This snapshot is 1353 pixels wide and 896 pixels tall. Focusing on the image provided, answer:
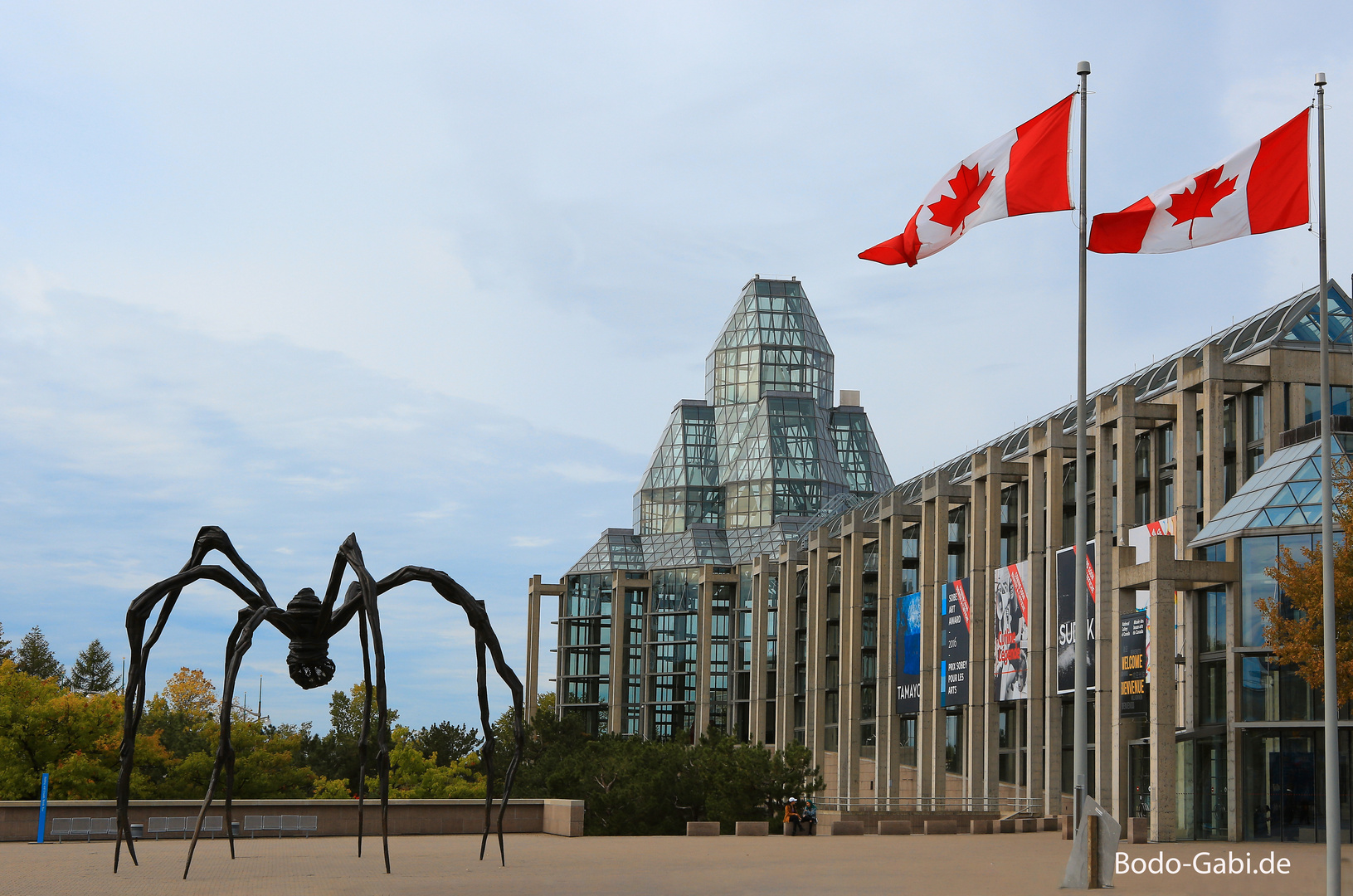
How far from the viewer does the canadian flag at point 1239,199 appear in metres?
18.6

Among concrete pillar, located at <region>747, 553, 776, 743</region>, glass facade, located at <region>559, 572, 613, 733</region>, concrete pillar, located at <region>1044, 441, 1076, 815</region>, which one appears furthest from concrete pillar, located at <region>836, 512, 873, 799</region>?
glass facade, located at <region>559, 572, 613, 733</region>

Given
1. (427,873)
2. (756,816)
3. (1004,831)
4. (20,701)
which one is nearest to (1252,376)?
(1004,831)

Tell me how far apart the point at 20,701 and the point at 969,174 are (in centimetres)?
3433

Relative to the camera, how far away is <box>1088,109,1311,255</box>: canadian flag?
61.0ft

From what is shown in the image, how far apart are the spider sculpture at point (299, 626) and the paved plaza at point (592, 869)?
9.68 ft

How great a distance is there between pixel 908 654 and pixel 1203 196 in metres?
42.7

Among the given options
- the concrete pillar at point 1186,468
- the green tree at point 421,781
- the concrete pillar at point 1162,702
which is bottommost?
the green tree at point 421,781

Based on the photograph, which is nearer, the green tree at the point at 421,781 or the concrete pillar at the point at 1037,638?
the concrete pillar at the point at 1037,638

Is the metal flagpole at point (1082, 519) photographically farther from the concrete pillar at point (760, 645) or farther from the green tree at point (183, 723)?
the concrete pillar at point (760, 645)

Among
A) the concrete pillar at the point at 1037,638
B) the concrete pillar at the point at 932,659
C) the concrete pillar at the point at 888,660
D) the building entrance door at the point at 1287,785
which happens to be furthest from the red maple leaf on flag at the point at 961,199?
the concrete pillar at the point at 888,660

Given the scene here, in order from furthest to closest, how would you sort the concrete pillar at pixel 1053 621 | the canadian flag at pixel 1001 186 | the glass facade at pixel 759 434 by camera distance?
the glass facade at pixel 759 434 < the concrete pillar at pixel 1053 621 < the canadian flag at pixel 1001 186

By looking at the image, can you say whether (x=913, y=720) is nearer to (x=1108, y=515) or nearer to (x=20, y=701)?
(x=1108, y=515)

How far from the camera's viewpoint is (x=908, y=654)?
5966 cm

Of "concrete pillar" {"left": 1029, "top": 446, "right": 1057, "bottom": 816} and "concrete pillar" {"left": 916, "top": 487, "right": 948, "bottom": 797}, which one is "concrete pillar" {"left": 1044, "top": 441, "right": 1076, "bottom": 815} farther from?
"concrete pillar" {"left": 916, "top": 487, "right": 948, "bottom": 797}
